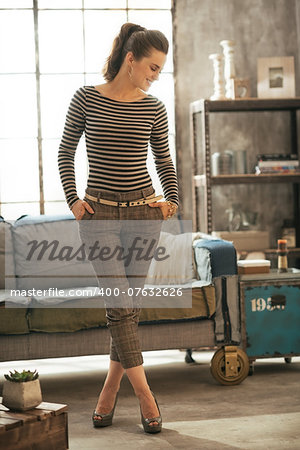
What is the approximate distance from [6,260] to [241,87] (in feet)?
6.52

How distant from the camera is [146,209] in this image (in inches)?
104

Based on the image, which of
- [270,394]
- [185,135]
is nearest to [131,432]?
[270,394]

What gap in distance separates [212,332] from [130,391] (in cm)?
52

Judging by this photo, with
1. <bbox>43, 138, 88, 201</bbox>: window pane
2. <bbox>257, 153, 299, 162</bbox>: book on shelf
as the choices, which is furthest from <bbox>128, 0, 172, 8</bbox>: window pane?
<bbox>257, 153, 299, 162</bbox>: book on shelf

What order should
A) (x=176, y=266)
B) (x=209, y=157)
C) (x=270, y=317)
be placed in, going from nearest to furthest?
(x=270, y=317) < (x=176, y=266) < (x=209, y=157)

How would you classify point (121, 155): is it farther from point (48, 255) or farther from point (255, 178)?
point (255, 178)

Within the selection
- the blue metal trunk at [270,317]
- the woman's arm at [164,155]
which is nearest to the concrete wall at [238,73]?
the blue metal trunk at [270,317]

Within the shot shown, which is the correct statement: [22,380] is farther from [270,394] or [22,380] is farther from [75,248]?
[75,248]

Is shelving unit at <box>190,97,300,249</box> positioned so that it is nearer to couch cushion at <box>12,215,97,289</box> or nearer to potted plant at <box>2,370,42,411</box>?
couch cushion at <box>12,215,97,289</box>

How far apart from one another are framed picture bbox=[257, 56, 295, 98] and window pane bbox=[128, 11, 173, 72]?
66 centimetres

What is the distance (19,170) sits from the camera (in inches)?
194

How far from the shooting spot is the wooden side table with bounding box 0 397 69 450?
225 centimetres

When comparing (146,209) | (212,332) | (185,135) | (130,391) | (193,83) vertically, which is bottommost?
(130,391)

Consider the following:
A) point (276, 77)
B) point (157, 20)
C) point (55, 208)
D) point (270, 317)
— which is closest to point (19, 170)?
point (55, 208)
